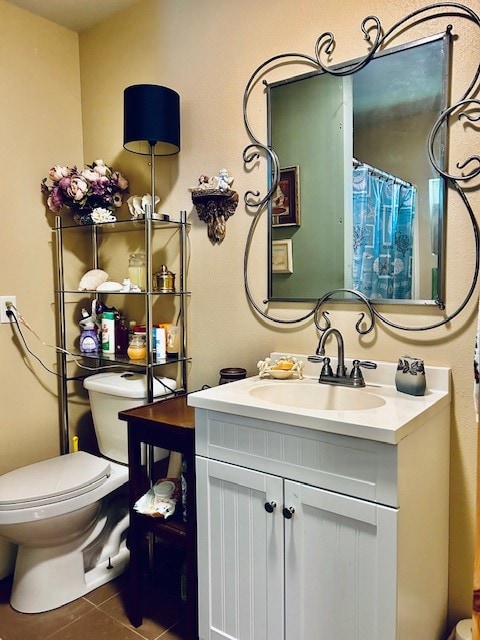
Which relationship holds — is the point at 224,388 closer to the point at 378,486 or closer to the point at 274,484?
the point at 274,484

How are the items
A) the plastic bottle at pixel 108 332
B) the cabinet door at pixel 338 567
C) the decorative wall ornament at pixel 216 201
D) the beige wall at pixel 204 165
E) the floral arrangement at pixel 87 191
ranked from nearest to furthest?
the cabinet door at pixel 338 567, the beige wall at pixel 204 165, the decorative wall ornament at pixel 216 201, the floral arrangement at pixel 87 191, the plastic bottle at pixel 108 332

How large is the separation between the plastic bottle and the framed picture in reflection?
911mm

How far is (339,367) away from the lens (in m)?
1.62

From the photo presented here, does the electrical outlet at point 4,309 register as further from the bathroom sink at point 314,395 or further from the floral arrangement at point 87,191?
the bathroom sink at point 314,395

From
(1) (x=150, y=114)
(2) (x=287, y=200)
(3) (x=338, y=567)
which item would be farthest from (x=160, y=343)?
(3) (x=338, y=567)

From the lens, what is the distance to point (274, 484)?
130 centimetres

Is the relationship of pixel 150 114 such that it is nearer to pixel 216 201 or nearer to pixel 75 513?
pixel 216 201

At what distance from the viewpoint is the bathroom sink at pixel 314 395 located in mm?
1519

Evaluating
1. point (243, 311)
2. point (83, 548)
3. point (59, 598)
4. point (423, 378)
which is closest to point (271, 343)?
point (243, 311)

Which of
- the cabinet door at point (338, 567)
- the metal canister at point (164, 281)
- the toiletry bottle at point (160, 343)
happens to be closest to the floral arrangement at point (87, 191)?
the metal canister at point (164, 281)

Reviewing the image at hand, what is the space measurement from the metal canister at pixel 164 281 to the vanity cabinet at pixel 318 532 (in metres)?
0.76

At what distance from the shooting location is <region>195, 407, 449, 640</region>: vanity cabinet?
1132 mm

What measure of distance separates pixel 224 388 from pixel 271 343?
1.17 ft

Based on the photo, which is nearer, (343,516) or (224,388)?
(343,516)
